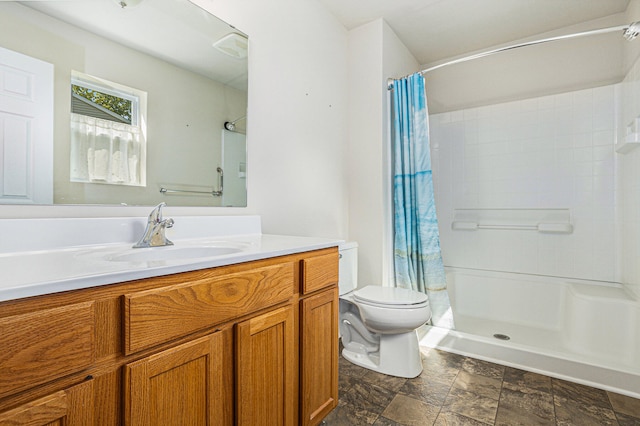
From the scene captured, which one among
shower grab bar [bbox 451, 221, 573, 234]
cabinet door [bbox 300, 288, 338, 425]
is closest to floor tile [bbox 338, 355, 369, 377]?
cabinet door [bbox 300, 288, 338, 425]

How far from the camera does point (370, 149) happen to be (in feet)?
8.16

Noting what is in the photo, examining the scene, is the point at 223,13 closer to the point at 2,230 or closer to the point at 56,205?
the point at 56,205

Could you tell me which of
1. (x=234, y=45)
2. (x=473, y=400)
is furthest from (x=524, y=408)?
(x=234, y=45)

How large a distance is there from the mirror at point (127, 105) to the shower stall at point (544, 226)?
175 centimetres

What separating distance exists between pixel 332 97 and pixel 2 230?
79.2 inches

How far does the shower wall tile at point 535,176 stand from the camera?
7.98ft

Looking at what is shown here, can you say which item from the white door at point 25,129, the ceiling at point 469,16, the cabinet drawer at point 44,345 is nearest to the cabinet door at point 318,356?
the cabinet drawer at point 44,345

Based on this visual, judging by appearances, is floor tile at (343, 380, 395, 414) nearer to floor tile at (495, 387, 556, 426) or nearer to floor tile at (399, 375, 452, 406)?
floor tile at (399, 375, 452, 406)

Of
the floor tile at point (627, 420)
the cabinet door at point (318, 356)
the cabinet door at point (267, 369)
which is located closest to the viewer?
the cabinet door at point (267, 369)

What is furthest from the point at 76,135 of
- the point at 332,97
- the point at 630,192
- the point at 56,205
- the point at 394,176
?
the point at 630,192

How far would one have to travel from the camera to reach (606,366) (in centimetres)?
169

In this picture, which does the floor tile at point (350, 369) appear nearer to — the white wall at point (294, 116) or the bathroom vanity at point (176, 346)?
the bathroom vanity at point (176, 346)

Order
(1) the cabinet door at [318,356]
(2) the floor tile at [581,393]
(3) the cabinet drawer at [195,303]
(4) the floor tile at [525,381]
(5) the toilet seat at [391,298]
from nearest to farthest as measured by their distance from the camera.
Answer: (3) the cabinet drawer at [195,303] < (1) the cabinet door at [318,356] < (2) the floor tile at [581,393] < (4) the floor tile at [525,381] < (5) the toilet seat at [391,298]

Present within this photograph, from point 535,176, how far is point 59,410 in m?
3.13
